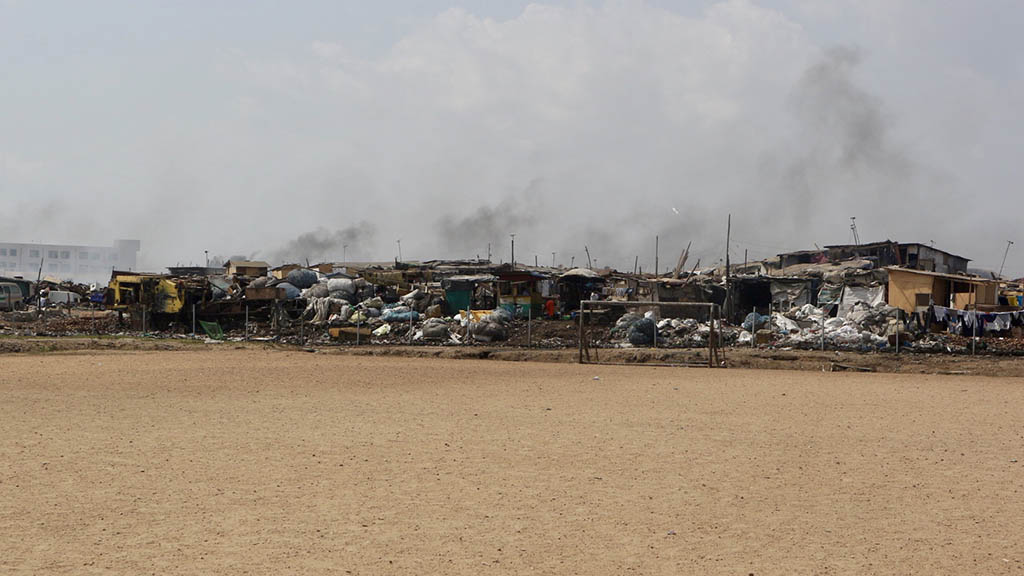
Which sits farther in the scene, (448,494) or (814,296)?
(814,296)

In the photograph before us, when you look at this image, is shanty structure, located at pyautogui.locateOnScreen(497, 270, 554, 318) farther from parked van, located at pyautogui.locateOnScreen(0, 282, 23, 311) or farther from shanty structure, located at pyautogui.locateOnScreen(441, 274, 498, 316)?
parked van, located at pyautogui.locateOnScreen(0, 282, 23, 311)

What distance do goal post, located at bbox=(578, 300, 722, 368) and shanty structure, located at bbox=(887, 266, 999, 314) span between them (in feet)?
22.1

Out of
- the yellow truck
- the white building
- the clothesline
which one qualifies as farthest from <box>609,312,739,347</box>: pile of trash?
the white building

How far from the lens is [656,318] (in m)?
35.9

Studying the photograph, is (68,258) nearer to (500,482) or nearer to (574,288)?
(574,288)

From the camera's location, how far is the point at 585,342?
2889 centimetres

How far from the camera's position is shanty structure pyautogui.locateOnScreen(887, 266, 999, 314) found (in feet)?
112

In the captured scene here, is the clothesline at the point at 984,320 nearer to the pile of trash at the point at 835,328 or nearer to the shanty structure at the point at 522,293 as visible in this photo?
the pile of trash at the point at 835,328

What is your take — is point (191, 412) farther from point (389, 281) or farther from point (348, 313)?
point (389, 281)

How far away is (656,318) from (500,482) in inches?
1057

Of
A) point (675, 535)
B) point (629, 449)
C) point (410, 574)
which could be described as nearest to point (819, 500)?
point (675, 535)

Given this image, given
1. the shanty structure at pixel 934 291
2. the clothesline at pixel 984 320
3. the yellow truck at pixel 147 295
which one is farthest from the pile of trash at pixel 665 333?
the yellow truck at pixel 147 295

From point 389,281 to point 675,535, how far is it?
39361 mm

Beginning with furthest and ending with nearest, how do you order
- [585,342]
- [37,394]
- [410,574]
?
[585,342] → [37,394] → [410,574]
